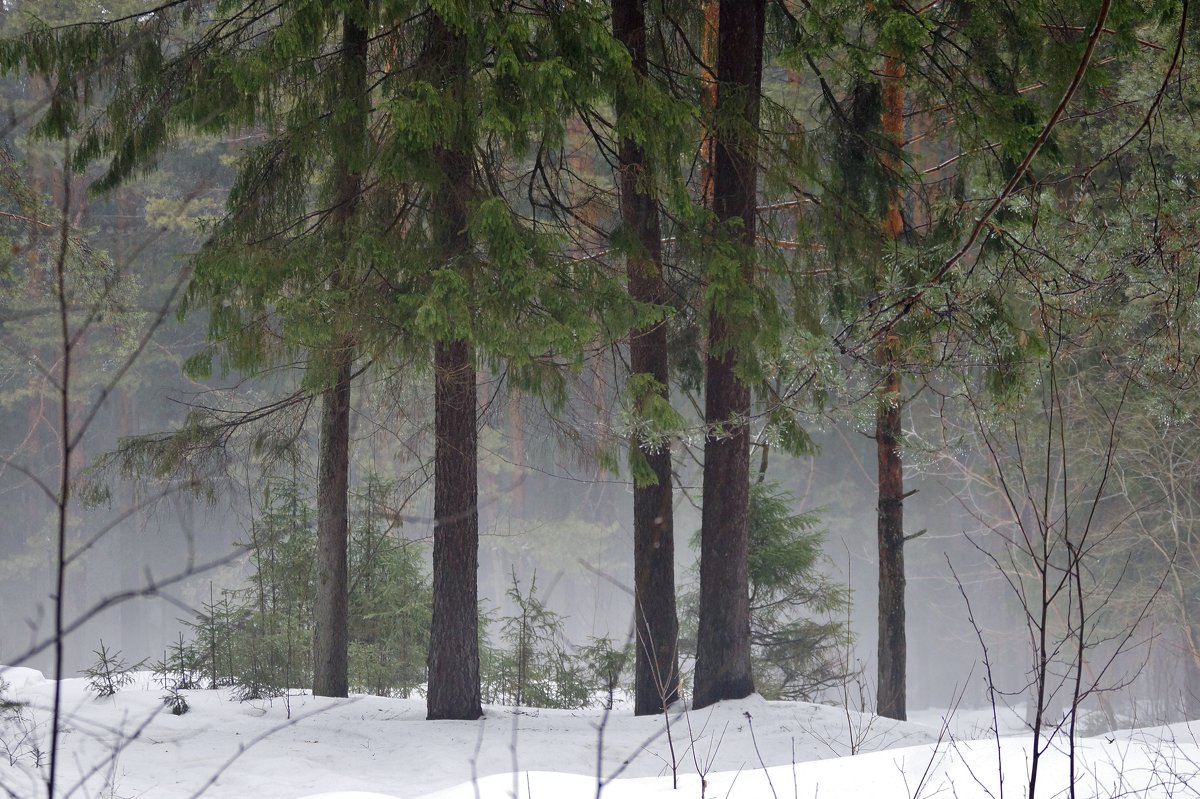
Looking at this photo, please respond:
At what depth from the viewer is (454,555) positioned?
7312 mm

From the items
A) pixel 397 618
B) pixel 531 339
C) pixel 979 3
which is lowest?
pixel 397 618

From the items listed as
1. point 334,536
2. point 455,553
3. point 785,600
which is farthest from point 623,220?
point 785,600

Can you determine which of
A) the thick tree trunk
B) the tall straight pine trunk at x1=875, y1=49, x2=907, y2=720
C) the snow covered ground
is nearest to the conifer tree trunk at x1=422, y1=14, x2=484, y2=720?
the thick tree trunk

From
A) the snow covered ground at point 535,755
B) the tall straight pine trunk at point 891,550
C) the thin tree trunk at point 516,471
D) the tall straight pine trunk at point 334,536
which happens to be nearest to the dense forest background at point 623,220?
the tall straight pine trunk at point 891,550

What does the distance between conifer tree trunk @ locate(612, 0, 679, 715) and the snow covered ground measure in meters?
0.67

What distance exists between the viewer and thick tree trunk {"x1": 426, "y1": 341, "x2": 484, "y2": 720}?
7.27 m

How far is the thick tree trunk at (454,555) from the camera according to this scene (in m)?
7.27

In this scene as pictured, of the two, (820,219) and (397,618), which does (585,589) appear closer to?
(397,618)

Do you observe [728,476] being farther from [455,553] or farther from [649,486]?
[455,553]

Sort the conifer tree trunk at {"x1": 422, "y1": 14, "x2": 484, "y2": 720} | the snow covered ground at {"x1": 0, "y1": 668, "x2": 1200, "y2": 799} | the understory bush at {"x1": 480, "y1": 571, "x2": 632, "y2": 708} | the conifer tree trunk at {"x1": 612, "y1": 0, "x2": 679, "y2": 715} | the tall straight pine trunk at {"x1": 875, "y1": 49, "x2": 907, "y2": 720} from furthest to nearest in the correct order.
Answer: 1. the understory bush at {"x1": 480, "y1": 571, "x2": 632, "y2": 708}
2. the tall straight pine trunk at {"x1": 875, "y1": 49, "x2": 907, "y2": 720}
3. the conifer tree trunk at {"x1": 612, "y1": 0, "x2": 679, "y2": 715}
4. the conifer tree trunk at {"x1": 422, "y1": 14, "x2": 484, "y2": 720}
5. the snow covered ground at {"x1": 0, "y1": 668, "x2": 1200, "y2": 799}

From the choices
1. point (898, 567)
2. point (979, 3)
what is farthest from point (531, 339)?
point (898, 567)

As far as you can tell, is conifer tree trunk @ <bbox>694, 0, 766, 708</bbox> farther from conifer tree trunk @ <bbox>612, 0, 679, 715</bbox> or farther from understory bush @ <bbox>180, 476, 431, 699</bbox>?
understory bush @ <bbox>180, 476, 431, 699</bbox>

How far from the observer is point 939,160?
1870cm

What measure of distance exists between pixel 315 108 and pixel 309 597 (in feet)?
20.6
